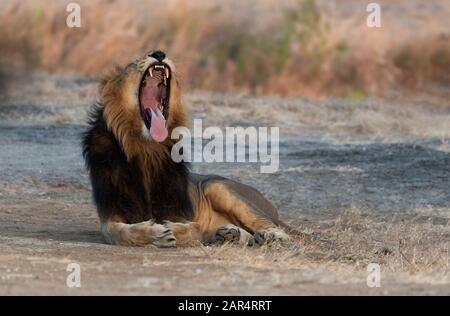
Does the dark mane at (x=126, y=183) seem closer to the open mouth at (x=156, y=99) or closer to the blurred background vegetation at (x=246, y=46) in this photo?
the open mouth at (x=156, y=99)

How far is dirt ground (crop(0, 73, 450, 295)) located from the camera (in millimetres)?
8648

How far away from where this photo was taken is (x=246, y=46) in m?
24.0

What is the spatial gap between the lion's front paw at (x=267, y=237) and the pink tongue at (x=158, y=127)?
3.05ft

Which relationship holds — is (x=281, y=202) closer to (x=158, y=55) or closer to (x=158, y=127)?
(x=158, y=127)

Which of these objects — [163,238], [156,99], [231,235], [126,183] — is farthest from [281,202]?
[163,238]

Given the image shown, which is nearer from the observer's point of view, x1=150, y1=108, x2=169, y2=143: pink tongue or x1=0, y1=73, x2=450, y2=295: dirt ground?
x1=0, y1=73, x2=450, y2=295: dirt ground

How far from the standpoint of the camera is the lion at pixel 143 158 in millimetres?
10492

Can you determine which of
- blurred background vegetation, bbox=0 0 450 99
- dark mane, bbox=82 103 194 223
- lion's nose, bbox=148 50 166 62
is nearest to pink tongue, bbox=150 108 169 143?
dark mane, bbox=82 103 194 223

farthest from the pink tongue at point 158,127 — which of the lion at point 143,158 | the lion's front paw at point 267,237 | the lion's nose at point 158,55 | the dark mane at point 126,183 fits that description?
the lion's front paw at point 267,237

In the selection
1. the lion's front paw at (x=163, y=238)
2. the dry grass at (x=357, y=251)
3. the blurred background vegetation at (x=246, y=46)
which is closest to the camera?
the dry grass at (x=357, y=251)

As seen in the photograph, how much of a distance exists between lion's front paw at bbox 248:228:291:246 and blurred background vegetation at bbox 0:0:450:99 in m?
10.6

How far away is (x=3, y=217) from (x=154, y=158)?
201 centimetres

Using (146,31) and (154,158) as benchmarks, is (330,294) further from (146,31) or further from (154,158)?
(146,31)

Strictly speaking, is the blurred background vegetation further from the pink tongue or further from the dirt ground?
the pink tongue
